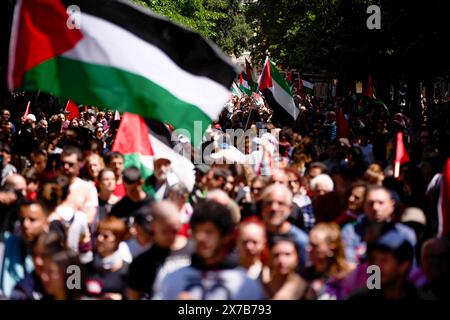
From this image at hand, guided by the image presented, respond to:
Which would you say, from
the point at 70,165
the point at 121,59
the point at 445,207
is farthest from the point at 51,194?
the point at 445,207

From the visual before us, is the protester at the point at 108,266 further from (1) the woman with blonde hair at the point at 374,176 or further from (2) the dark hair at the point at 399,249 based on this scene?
(1) the woman with blonde hair at the point at 374,176

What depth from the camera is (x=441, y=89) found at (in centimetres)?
6831

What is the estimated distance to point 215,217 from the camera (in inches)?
194

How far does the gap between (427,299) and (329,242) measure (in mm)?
733

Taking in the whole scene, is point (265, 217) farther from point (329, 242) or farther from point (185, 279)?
point (185, 279)

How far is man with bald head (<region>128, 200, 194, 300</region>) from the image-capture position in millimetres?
5234

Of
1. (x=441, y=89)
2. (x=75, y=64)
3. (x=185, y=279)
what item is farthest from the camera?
(x=441, y=89)

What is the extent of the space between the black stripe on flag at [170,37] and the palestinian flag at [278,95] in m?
8.63

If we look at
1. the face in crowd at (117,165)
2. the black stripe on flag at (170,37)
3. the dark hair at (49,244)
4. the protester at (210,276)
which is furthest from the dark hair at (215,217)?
the face in crowd at (117,165)

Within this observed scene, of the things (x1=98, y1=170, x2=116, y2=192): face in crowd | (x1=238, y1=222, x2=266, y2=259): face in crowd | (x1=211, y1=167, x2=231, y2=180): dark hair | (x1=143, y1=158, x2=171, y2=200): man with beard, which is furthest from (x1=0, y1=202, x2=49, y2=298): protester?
(x1=143, y1=158, x2=171, y2=200): man with beard

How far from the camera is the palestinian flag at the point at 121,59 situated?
23.2 ft

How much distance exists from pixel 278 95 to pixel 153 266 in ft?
36.0
